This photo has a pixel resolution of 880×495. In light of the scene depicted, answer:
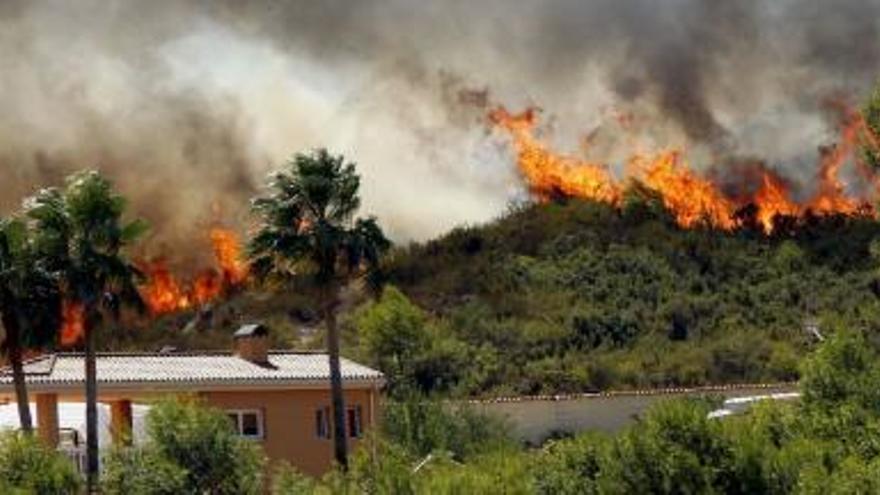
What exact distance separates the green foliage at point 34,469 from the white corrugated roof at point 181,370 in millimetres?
11025

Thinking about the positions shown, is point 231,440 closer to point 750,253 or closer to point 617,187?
point 750,253

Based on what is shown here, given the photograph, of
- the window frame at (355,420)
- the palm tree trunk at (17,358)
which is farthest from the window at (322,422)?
the palm tree trunk at (17,358)

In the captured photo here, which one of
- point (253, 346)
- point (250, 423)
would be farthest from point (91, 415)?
point (253, 346)

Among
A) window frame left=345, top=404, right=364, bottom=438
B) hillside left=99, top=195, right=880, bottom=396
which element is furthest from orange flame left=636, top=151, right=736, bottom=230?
window frame left=345, top=404, right=364, bottom=438

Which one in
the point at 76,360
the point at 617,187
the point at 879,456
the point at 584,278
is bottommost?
the point at 879,456

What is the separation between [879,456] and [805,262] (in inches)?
3572

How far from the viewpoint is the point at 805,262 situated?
130m

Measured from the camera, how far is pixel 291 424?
6300 centimetres

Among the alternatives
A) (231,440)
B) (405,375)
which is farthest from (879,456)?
(405,375)

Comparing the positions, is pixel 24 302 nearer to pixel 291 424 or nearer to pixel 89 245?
pixel 89 245

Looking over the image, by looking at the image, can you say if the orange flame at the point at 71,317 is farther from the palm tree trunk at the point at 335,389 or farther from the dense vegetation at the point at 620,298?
the dense vegetation at the point at 620,298

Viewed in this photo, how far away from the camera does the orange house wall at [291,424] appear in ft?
203

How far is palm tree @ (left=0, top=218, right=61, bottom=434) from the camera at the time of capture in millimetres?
51844

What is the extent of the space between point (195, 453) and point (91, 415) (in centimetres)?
528
